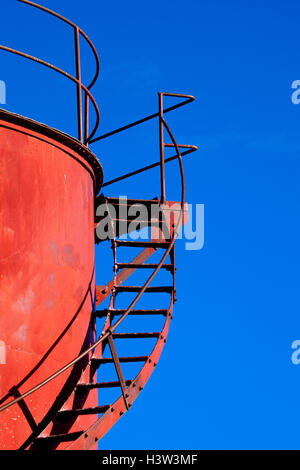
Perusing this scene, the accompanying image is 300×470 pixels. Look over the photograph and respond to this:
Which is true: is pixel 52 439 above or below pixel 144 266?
below

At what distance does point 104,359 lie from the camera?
1160cm

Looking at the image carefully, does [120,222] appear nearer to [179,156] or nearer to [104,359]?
[179,156]

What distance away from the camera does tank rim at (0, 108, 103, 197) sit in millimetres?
10773

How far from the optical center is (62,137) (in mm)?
11461

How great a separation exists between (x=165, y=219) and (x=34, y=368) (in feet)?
11.1

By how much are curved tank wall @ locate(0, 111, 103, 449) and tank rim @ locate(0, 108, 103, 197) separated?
0.01 meters

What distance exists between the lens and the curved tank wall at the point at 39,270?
10.3 meters

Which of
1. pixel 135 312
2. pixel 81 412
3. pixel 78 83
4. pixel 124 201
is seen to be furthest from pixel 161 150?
pixel 81 412

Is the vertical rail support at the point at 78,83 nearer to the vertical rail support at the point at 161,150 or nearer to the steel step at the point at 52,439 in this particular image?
the vertical rail support at the point at 161,150

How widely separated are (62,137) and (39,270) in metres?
1.73

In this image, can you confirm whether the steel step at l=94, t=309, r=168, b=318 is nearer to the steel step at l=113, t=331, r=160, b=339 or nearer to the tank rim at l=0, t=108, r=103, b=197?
the steel step at l=113, t=331, r=160, b=339

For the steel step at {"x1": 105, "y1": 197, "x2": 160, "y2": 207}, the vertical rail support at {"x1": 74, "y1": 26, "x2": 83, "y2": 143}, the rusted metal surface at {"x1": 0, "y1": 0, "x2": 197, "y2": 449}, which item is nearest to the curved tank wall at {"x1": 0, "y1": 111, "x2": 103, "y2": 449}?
the rusted metal surface at {"x1": 0, "y1": 0, "x2": 197, "y2": 449}

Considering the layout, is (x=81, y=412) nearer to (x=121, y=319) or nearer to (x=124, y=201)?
(x=121, y=319)
